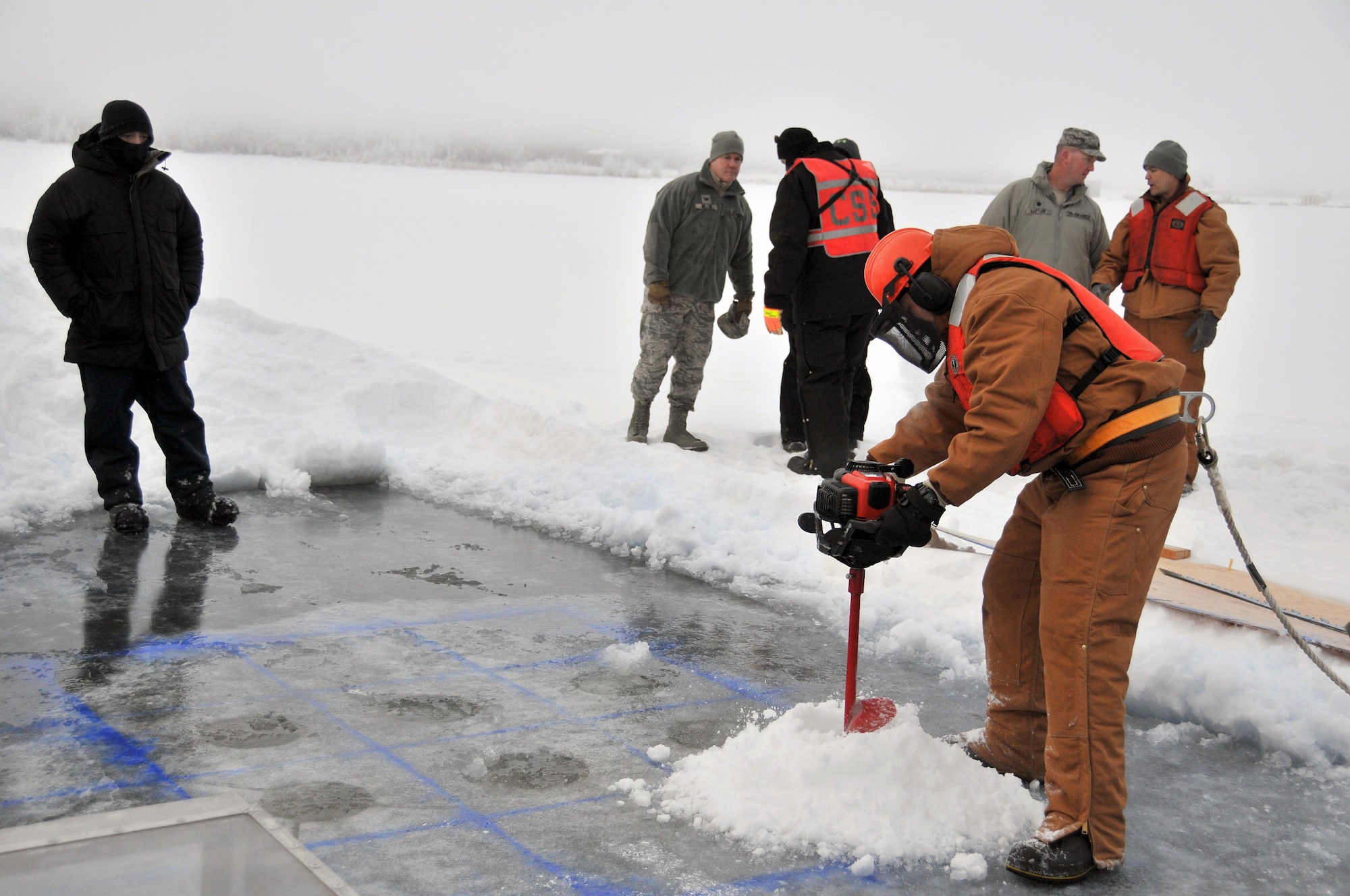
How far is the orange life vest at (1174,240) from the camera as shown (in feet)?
20.5

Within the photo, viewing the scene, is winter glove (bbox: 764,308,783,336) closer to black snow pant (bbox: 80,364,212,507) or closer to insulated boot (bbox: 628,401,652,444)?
insulated boot (bbox: 628,401,652,444)

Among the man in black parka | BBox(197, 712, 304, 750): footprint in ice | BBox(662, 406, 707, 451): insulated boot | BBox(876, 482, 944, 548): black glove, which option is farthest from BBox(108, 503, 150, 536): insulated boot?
BBox(876, 482, 944, 548): black glove

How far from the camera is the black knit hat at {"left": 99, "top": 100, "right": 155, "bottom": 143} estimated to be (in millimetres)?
4855

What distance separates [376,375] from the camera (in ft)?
24.3

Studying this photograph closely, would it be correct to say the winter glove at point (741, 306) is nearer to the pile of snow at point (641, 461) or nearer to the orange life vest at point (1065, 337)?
the pile of snow at point (641, 461)

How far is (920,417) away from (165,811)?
206cm

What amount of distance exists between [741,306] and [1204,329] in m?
2.71

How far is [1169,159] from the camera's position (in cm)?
620

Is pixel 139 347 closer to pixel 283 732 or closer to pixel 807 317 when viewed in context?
pixel 283 732

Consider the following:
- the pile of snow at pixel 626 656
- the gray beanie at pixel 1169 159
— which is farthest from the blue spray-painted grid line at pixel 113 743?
the gray beanie at pixel 1169 159

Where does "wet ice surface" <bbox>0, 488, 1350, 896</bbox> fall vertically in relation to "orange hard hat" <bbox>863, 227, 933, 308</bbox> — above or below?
below

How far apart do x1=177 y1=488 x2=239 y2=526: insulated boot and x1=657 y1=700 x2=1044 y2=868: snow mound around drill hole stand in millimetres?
3124

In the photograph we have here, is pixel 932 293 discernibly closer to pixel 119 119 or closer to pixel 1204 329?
pixel 119 119

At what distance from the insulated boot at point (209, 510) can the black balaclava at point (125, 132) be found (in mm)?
1464
